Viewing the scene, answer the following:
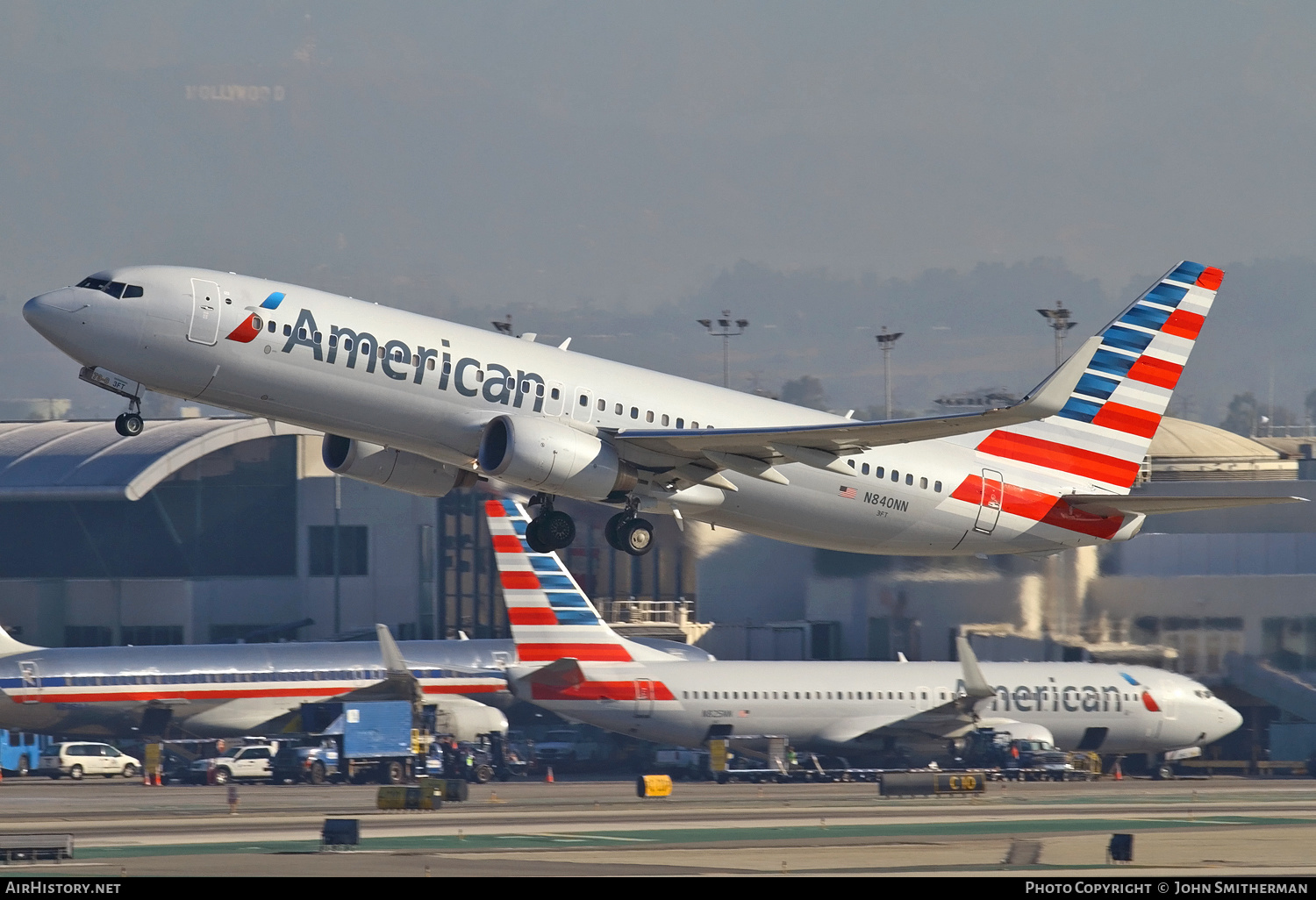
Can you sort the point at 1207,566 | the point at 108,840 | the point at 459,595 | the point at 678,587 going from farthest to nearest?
the point at 459,595
the point at 678,587
the point at 1207,566
the point at 108,840

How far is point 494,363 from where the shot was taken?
33.6 m

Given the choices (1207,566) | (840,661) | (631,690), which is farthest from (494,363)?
(1207,566)

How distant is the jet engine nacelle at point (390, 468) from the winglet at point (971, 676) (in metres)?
25.8

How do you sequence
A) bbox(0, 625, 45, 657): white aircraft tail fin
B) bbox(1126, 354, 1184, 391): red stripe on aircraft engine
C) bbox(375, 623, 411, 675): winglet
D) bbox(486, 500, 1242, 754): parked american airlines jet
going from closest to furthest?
bbox(1126, 354, 1184, 391): red stripe on aircraft engine, bbox(486, 500, 1242, 754): parked american airlines jet, bbox(375, 623, 411, 675): winglet, bbox(0, 625, 45, 657): white aircraft tail fin

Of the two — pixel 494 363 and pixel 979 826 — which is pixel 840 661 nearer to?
pixel 979 826

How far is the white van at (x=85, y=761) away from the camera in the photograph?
211 ft

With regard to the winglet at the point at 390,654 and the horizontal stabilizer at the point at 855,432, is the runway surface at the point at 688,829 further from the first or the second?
the horizontal stabilizer at the point at 855,432

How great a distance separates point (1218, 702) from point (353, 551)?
158 feet

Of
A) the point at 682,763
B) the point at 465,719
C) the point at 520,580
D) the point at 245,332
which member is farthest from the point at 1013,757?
the point at 245,332

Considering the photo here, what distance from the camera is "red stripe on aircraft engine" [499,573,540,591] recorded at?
57.9 m

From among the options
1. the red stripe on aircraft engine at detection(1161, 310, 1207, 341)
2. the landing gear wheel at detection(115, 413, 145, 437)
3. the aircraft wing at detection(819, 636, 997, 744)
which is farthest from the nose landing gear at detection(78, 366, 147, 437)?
the aircraft wing at detection(819, 636, 997, 744)

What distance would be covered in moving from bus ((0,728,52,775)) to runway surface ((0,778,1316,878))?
3.70m

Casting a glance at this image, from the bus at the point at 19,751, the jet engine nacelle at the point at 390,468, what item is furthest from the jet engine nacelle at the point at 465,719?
the jet engine nacelle at the point at 390,468

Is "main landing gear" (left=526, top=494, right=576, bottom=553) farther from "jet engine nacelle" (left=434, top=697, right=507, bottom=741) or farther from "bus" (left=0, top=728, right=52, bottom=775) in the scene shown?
"bus" (left=0, top=728, right=52, bottom=775)
